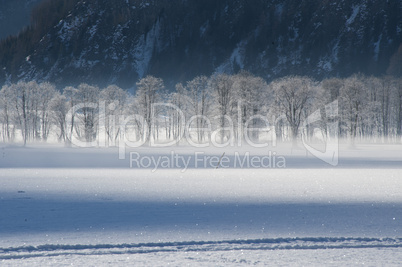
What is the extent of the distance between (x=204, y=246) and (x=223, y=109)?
64803mm

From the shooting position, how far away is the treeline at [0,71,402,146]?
70.3m

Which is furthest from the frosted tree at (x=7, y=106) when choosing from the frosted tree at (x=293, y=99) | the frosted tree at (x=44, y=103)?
the frosted tree at (x=293, y=99)

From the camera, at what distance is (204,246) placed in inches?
370

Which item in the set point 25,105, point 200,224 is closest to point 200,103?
point 25,105

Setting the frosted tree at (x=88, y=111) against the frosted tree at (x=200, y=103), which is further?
the frosted tree at (x=200, y=103)

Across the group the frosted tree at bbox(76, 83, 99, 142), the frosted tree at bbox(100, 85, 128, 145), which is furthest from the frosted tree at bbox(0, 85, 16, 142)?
the frosted tree at bbox(100, 85, 128, 145)

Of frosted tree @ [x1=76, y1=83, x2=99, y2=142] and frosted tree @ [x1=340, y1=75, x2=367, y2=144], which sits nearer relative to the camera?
frosted tree @ [x1=340, y1=75, x2=367, y2=144]

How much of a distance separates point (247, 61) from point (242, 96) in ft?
399

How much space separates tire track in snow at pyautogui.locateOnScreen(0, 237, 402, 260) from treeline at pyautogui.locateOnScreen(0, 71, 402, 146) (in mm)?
57473

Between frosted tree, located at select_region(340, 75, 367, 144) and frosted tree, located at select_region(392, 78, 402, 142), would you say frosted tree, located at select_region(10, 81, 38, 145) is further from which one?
frosted tree, located at select_region(392, 78, 402, 142)

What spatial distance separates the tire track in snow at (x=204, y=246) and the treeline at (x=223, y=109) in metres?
57.5

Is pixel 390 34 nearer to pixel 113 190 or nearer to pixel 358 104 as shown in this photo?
pixel 358 104

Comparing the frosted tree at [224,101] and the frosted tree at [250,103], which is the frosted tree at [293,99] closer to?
the frosted tree at [250,103]

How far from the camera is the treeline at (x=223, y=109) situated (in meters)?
70.3
